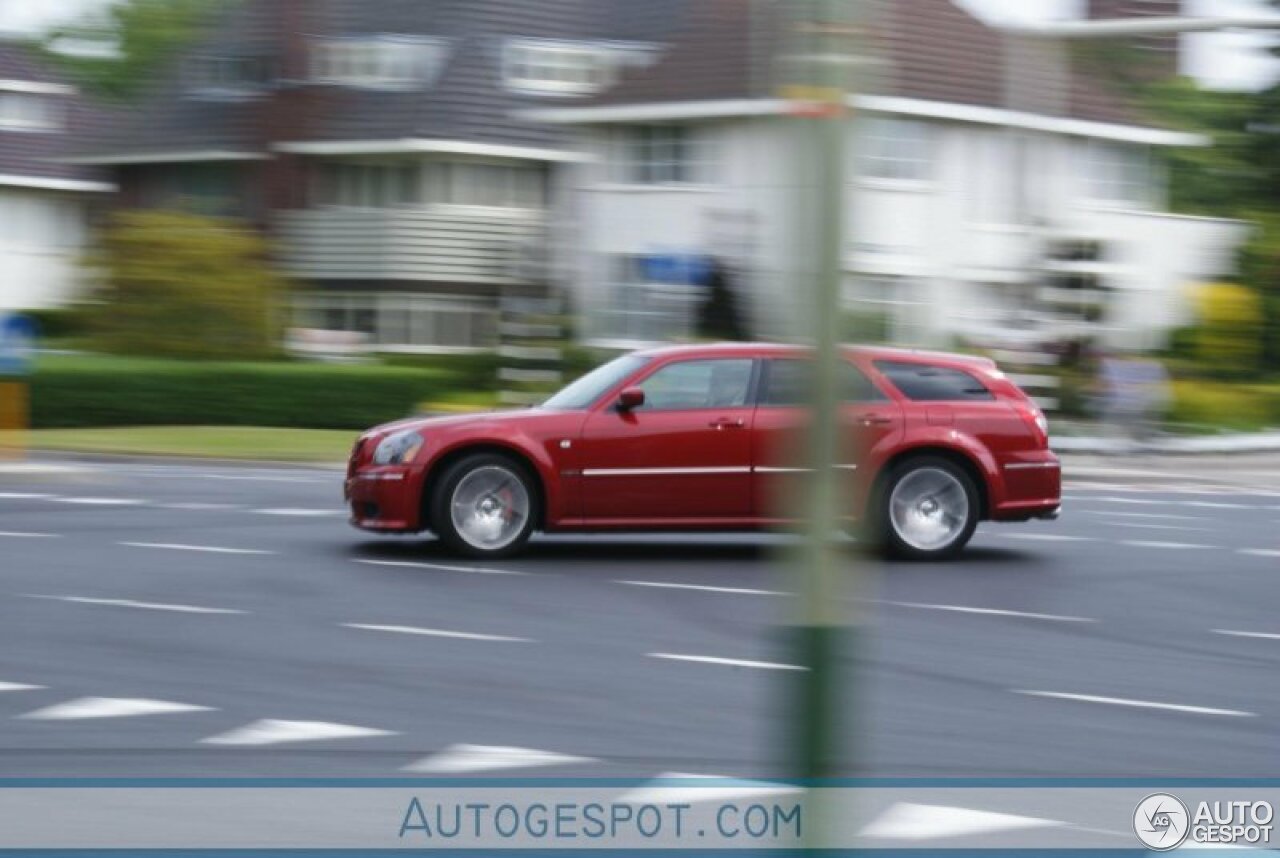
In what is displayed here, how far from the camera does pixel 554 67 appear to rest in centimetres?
5069

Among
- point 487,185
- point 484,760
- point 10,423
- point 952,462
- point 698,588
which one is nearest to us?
point 484,760

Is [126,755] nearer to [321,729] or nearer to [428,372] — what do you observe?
[321,729]

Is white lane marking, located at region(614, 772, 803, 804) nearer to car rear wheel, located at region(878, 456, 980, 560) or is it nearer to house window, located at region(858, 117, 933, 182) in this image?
car rear wheel, located at region(878, 456, 980, 560)

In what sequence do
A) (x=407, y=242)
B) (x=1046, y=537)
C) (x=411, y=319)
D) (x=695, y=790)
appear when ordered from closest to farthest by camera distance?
(x=695, y=790)
(x=1046, y=537)
(x=407, y=242)
(x=411, y=319)

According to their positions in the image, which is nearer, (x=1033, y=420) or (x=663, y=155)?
(x=1033, y=420)

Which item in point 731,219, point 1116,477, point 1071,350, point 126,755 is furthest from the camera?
point 731,219

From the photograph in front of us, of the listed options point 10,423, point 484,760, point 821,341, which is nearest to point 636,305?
point 10,423

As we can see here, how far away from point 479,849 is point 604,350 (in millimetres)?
35298

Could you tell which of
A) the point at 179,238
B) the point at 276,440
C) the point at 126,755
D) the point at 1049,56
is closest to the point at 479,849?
the point at 126,755

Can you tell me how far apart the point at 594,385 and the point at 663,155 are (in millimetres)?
28760

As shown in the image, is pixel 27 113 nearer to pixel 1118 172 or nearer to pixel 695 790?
pixel 1118 172

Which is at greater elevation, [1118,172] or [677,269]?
[1118,172]

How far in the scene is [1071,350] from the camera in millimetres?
38125

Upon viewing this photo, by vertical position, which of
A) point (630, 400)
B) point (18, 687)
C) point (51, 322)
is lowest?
point (18, 687)
